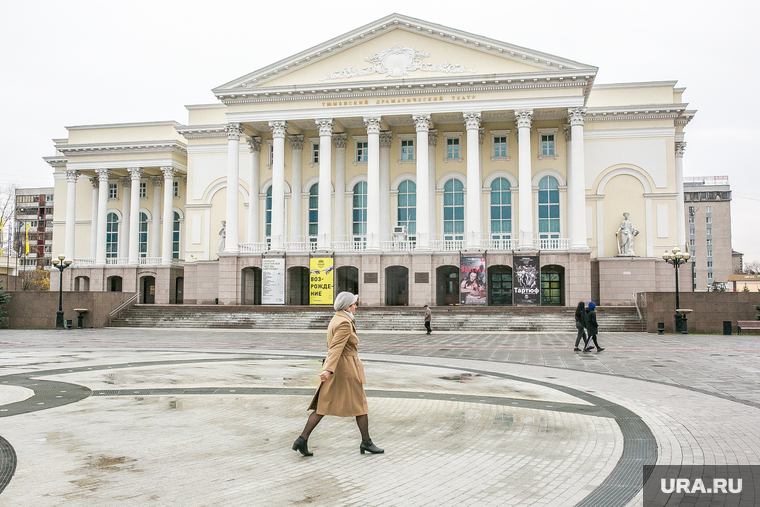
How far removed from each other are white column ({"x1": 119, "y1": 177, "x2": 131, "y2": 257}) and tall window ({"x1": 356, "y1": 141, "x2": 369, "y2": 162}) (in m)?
23.3

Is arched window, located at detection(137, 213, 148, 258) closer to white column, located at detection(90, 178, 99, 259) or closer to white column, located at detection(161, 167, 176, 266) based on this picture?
white column, located at detection(90, 178, 99, 259)

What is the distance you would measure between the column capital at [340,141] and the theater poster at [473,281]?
13598 mm

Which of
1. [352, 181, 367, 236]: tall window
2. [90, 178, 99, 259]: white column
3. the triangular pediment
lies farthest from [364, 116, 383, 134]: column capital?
[90, 178, 99, 259]: white column

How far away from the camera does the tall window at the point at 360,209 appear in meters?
45.9

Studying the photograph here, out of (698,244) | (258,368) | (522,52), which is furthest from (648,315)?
(698,244)

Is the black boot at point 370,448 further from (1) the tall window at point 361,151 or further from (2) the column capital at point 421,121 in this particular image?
(1) the tall window at point 361,151

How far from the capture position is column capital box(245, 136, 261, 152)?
46581 mm

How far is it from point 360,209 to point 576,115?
1637 centimetres

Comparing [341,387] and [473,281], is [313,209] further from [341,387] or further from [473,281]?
[341,387]

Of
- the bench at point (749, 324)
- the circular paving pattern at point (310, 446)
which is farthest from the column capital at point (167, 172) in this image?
the bench at point (749, 324)

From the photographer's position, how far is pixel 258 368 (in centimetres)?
1549

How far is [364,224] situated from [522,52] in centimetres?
1605

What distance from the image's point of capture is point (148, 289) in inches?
2201

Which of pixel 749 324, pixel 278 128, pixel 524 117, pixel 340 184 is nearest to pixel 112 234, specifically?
pixel 278 128
